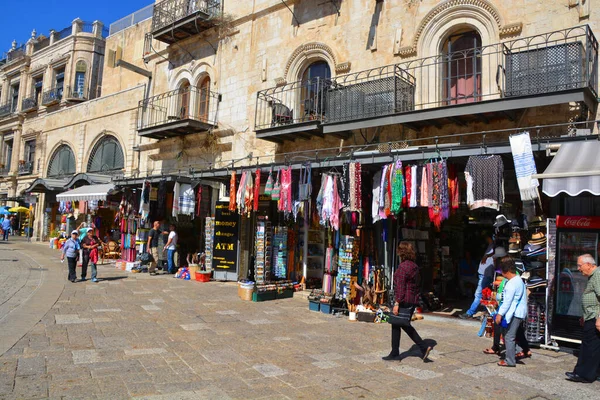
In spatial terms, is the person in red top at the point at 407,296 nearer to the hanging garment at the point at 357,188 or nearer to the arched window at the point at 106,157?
the hanging garment at the point at 357,188

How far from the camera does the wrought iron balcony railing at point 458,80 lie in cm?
807

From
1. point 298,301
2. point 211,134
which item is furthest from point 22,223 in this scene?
Answer: point 298,301

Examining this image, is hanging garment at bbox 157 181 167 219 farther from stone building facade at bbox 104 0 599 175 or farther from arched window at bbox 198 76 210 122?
arched window at bbox 198 76 210 122

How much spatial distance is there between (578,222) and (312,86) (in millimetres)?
8221

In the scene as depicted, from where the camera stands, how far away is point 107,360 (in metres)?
5.63

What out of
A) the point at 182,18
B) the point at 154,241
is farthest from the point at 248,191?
the point at 182,18

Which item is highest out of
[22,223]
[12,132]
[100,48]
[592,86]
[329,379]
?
[100,48]

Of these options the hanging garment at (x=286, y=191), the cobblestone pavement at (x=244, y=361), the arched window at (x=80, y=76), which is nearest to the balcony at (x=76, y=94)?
the arched window at (x=80, y=76)

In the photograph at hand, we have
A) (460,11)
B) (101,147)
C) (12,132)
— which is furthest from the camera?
(12,132)

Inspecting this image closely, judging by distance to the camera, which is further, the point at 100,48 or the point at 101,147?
the point at 100,48

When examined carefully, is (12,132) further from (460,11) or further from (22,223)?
(460,11)

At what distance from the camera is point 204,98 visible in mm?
16609

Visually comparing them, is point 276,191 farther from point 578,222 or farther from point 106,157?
point 106,157

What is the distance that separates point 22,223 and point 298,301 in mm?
27031
